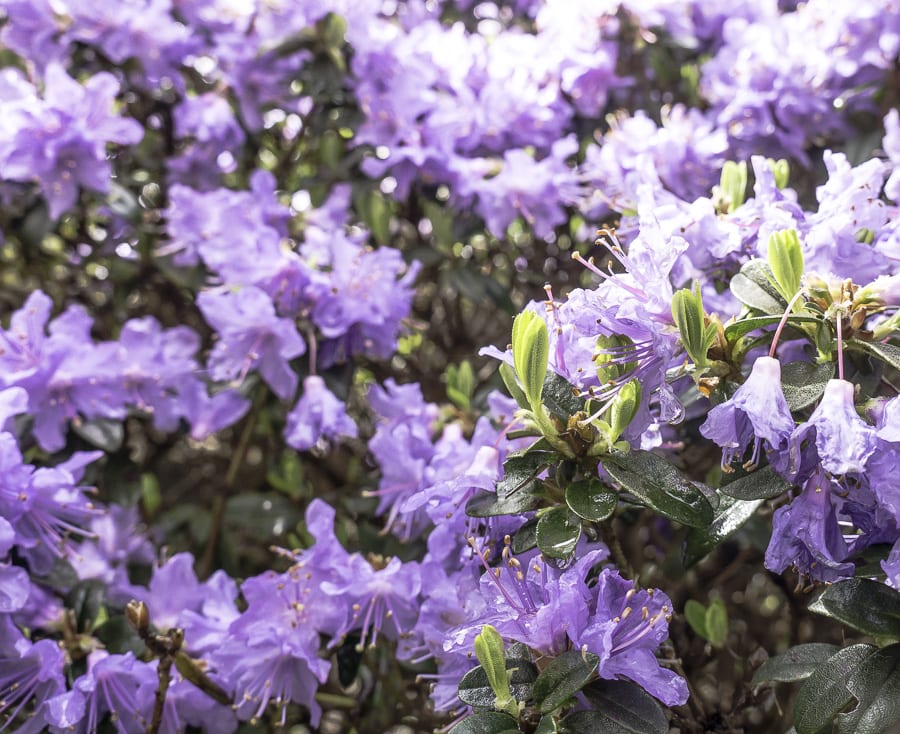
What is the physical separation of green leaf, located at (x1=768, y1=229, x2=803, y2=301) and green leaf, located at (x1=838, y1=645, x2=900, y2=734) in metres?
0.40

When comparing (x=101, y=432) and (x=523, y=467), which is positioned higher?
(x=523, y=467)

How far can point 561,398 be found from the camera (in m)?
1.07

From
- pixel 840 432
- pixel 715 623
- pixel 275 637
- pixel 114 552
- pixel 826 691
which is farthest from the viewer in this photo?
pixel 114 552

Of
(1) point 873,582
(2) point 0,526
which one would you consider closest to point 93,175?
(2) point 0,526

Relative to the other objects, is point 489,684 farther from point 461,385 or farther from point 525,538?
point 461,385

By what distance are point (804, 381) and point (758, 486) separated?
0.12 meters

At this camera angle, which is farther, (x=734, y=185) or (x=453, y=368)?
(x=453, y=368)

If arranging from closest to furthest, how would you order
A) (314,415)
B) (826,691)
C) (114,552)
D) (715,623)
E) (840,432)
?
(840,432), (826,691), (715,623), (314,415), (114,552)

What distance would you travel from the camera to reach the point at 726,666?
2.06m

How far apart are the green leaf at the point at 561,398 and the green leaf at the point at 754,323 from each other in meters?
0.18

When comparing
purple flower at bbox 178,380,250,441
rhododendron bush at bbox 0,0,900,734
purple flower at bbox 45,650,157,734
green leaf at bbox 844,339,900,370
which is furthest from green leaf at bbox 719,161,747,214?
purple flower at bbox 45,650,157,734

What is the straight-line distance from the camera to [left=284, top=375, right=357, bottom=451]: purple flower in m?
1.60

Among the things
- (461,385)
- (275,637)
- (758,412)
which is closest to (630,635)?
(758,412)

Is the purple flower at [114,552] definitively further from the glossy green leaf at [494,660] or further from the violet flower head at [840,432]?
the violet flower head at [840,432]
